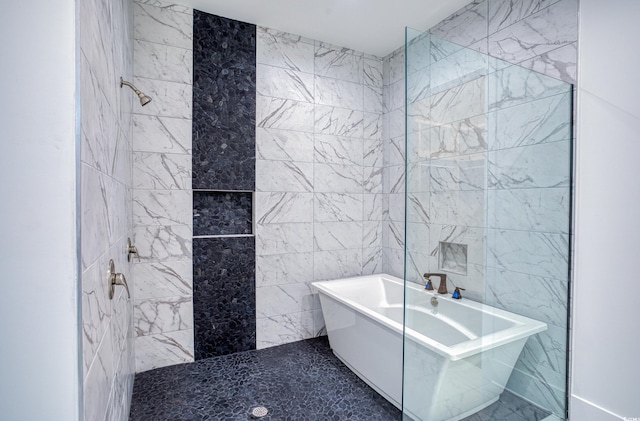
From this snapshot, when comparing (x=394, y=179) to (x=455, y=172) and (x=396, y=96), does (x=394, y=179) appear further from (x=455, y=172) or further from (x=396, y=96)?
(x=455, y=172)

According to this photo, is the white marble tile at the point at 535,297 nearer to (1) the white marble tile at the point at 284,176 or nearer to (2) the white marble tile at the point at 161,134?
(1) the white marble tile at the point at 284,176

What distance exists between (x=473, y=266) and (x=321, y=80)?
2410mm

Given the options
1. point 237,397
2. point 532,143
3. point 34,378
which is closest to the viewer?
point 34,378

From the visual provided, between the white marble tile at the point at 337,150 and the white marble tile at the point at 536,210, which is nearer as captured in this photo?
the white marble tile at the point at 536,210

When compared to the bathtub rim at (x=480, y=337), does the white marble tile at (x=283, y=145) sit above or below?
above

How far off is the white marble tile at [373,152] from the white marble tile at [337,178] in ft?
0.52

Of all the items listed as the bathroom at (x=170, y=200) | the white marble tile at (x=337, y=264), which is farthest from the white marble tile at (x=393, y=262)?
the white marble tile at (x=337, y=264)

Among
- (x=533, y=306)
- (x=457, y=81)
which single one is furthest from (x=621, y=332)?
(x=457, y=81)

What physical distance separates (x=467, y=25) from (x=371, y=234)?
2.17 m

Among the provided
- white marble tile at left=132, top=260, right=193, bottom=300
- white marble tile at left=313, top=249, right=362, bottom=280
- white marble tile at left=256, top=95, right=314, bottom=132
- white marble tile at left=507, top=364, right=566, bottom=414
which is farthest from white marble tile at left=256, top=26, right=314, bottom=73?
white marble tile at left=507, top=364, right=566, bottom=414

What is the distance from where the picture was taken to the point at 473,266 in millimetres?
1690

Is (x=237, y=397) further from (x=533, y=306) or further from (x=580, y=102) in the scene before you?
(x=580, y=102)

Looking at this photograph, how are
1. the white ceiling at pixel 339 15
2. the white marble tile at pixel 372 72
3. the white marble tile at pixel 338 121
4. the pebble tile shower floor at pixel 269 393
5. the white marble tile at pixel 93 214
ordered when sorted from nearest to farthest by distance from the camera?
the white marble tile at pixel 93 214 → the pebble tile shower floor at pixel 269 393 → the white ceiling at pixel 339 15 → the white marble tile at pixel 338 121 → the white marble tile at pixel 372 72

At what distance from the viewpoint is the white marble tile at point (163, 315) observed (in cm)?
252
